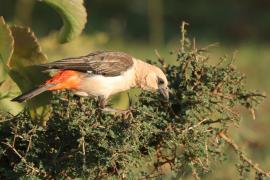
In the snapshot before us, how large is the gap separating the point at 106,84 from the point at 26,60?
587 millimetres

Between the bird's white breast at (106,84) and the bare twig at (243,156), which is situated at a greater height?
the bird's white breast at (106,84)

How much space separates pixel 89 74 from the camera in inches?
201

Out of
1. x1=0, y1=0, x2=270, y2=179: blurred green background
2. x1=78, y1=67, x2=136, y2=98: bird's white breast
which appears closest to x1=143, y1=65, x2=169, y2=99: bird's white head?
x1=78, y1=67, x2=136, y2=98: bird's white breast

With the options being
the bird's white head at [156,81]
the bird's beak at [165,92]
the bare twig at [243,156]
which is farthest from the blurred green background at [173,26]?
the bird's beak at [165,92]

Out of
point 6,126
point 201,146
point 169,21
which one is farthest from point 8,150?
point 169,21

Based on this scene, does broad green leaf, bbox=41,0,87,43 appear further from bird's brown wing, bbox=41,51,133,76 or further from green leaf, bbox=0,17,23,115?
green leaf, bbox=0,17,23,115

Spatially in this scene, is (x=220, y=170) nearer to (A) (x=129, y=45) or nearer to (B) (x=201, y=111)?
(B) (x=201, y=111)

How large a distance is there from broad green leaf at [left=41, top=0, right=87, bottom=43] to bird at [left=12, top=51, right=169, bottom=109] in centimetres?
15

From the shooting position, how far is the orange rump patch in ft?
15.5

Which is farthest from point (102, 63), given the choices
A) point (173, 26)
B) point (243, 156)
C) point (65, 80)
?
point (173, 26)

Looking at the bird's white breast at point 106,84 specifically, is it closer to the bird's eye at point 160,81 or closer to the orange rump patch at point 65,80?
the orange rump patch at point 65,80

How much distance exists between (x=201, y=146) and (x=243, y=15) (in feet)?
33.7

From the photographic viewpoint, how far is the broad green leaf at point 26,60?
4.71m

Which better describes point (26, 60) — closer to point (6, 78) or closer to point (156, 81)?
point (6, 78)
